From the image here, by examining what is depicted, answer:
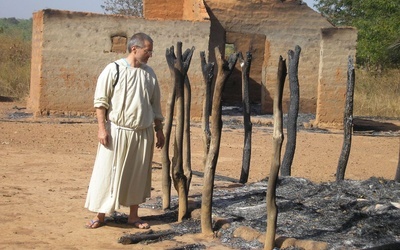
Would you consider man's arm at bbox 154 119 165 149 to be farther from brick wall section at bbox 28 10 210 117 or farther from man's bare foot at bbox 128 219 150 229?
brick wall section at bbox 28 10 210 117

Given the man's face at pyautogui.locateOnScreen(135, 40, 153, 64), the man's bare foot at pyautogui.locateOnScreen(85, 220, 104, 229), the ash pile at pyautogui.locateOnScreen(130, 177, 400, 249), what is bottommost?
the man's bare foot at pyautogui.locateOnScreen(85, 220, 104, 229)

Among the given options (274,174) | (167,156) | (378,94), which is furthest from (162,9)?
(274,174)

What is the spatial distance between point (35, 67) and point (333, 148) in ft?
21.2

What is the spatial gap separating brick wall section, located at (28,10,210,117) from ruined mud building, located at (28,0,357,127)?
2 centimetres

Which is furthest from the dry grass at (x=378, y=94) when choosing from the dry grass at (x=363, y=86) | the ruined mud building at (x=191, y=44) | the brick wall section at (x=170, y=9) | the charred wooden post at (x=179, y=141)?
the charred wooden post at (x=179, y=141)

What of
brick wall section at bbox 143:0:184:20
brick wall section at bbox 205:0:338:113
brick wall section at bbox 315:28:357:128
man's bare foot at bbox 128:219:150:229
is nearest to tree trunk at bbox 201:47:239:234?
man's bare foot at bbox 128:219:150:229

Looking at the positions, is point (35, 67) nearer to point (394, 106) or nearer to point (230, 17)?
point (230, 17)

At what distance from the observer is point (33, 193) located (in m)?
8.07

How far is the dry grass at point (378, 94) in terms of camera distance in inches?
849

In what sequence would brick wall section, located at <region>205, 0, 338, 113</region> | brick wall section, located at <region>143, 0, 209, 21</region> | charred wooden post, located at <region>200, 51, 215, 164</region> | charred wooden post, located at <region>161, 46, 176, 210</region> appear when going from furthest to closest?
brick wall section, located at <region>205, 0, 338, 113</region> < brick wall section, located at <region>143, 0, 209, 21</region> < charred wooden post, located at <region>161, 46, 176, 210</region> < charred wooden post, located at <region>200, 51, 215, 164</region>

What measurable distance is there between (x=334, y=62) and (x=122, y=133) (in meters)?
10.7

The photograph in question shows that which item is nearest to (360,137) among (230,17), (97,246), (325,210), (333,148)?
(333,148)

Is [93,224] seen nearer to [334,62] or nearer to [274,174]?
[274,174]

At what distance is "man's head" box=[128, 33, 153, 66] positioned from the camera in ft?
21.9
